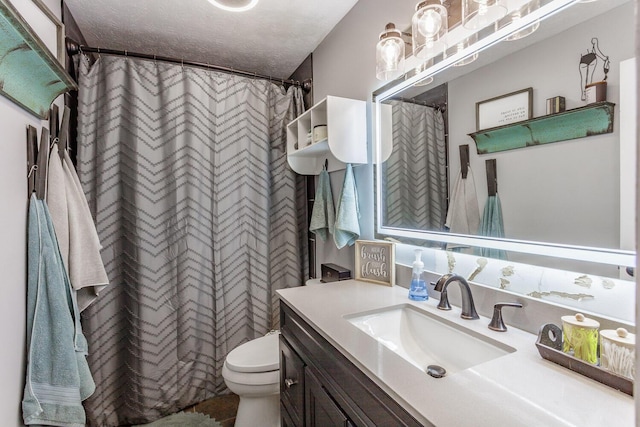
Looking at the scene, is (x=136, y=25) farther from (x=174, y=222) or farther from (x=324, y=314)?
(x=324, y=314)

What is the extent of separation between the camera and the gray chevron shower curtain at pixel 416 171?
4.08ft

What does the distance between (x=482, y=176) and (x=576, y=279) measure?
16.3 inches

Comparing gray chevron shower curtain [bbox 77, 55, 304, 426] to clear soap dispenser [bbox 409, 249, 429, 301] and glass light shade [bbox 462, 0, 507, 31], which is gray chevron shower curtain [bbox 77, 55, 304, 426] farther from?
glass light shade [bbox 462, 0, 507, 31]

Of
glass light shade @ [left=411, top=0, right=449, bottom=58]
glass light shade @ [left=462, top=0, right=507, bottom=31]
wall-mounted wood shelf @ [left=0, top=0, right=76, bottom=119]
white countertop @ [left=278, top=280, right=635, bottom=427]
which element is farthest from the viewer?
glass light shade @ [left=411, top=0, right=449, bottom=58]

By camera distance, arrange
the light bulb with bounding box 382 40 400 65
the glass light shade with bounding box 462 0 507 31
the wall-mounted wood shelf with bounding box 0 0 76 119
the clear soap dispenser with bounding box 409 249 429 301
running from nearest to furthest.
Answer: the wall-mounted wood shelf with bounding box 0 0 76 119 → the glass light shade with bounding box 462 0 507 31 → the clear soap dispenser with bounding box 409 249 429 301 → the light bulb with bounding box 382 40 400 65

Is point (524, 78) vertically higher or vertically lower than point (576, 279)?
higher

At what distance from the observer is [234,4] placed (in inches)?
61.6

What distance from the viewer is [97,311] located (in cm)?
175

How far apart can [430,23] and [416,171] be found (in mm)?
567

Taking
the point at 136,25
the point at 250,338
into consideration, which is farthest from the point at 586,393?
the point at 136,25

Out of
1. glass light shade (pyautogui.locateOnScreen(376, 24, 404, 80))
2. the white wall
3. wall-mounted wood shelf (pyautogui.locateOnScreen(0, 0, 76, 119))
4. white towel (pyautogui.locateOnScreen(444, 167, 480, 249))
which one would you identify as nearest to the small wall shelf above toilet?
glass light shade (pyautogui.locateOnScreen(376, 24, 404, 80))

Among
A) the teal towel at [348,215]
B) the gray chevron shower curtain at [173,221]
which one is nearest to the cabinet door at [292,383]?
the teal towel at [348,215]

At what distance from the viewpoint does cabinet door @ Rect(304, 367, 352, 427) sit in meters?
0.85

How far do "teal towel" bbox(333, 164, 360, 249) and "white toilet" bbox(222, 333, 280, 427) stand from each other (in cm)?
74
